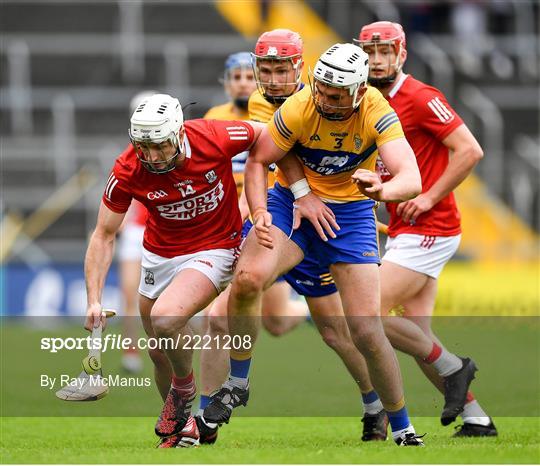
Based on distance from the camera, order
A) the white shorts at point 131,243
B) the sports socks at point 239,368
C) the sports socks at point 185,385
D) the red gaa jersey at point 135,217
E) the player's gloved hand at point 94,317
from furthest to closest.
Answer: the red gaa jersey at point 135,217 < the white shorts at point 131,243 < the sports socks at point 239,368 < the sports socks at point 185,385 < the player's gloved hand at point 94,317

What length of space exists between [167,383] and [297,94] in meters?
2.10

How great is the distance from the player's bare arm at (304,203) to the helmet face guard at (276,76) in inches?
27.2

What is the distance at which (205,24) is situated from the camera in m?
24.0

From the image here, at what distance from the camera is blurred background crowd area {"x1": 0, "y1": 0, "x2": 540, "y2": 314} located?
1978 centimetres

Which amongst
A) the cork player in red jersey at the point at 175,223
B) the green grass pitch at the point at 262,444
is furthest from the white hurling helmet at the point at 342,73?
the green grass pitch at the point at 262,444

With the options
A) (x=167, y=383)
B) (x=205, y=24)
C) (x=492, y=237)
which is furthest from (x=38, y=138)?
(x=167, y=383)

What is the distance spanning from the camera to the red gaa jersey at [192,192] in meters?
7.61

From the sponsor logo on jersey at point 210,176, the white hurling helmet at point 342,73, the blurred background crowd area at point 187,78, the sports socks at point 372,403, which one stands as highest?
the white hurling helmet at point 342,73

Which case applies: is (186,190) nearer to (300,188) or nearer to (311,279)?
(300,188)

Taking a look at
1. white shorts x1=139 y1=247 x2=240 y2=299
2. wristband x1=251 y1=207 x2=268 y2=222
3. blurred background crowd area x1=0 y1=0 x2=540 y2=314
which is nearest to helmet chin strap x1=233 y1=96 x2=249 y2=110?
white shorts x1=139 y1=247 x2=240 y2=299

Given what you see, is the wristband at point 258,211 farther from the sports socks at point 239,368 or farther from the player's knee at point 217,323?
the player's knee at point 217,323

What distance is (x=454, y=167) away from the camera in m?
8.52

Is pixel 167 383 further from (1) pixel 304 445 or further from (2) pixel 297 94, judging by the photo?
(2) pixel 297 94

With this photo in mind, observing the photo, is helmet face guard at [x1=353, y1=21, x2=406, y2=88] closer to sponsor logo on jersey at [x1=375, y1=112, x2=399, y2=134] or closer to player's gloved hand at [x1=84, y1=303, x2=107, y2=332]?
sponsor logo on jersey at [x1=375, y1=112, x2=399, y2=134]
